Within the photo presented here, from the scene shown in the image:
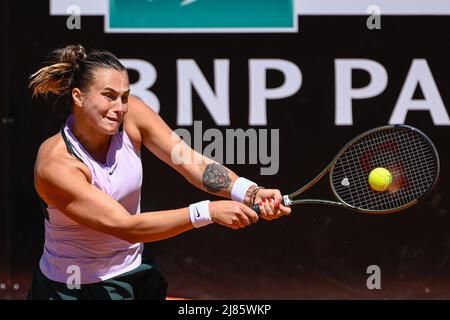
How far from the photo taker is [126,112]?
321 cm

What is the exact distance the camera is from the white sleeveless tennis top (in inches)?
125

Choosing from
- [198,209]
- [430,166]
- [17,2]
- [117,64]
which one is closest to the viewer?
[198,209]

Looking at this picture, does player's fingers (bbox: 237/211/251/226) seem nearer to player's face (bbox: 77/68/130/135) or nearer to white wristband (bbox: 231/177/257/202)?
white wristband (bbox: 231/177/257/202)

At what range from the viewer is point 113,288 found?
3.22 m

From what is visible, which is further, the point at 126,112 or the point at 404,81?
the point at 404,81

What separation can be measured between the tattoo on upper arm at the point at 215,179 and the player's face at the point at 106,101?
40cm

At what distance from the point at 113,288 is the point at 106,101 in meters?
0.66

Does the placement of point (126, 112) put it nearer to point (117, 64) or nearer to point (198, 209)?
point (117, 64)

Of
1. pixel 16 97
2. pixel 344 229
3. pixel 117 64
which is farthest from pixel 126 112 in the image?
pixel 344 229

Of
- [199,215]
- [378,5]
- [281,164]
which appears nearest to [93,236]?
[199,215]

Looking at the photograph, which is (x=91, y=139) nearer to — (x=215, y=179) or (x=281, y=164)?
(x=215, y=179)
